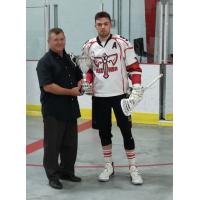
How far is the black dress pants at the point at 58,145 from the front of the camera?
3.06 m

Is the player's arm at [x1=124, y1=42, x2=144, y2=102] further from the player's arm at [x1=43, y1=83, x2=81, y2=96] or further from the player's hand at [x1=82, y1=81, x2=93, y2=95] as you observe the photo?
the player's arm at [x1=43, y1=83, x2=81, y2=96]

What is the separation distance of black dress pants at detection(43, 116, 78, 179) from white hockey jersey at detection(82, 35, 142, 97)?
39 cm

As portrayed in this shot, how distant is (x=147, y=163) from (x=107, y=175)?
0.64 metres

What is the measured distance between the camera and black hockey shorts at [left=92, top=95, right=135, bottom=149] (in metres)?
3.12

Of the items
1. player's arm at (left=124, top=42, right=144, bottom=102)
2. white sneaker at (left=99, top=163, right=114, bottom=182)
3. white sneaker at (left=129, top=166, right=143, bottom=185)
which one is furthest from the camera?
white sneaker at (left=99, top=163, right=114, bottom=182)

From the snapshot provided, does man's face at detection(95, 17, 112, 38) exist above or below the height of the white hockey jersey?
above

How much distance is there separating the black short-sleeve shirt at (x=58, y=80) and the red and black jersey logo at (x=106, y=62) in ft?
0.60

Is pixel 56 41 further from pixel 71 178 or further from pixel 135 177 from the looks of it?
pixel 135 177

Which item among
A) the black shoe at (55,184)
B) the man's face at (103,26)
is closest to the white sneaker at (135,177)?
the black shoe at (55,184)

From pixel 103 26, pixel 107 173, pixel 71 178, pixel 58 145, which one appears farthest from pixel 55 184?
pixel 103 26

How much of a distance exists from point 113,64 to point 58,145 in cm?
75

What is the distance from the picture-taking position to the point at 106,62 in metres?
3.05

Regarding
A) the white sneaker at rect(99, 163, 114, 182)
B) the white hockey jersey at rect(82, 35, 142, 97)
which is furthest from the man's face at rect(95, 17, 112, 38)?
the white sneaker at rect(99, 163, 114, 182)
